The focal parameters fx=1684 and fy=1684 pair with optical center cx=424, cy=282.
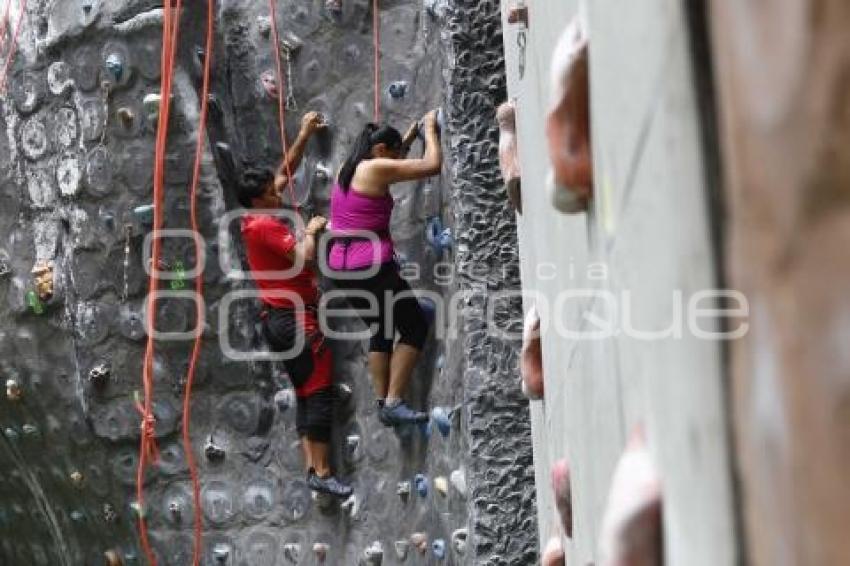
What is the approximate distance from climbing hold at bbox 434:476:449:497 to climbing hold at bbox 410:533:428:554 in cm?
19

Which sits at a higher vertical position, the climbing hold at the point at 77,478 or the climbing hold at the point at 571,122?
the climbing hold at the point at 571,122

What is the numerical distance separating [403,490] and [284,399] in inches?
31.3

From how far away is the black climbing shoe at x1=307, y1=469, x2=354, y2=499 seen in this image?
4871 mm

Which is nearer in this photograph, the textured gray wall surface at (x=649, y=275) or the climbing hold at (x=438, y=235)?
the textured gray wall surface at (x=649, y=275)

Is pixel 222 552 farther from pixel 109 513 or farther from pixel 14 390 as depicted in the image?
pixel 14 390

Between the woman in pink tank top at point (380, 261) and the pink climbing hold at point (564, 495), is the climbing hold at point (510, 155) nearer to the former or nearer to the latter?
the pink climbing hold at point (564, 495)

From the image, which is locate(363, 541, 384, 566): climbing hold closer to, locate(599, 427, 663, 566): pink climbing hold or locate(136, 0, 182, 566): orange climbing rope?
locate(136, 0, 182, 566): orange climbing rope

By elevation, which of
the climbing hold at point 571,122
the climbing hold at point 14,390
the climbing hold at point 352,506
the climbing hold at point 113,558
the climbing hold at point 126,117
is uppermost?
the climbing hold at point 126,117

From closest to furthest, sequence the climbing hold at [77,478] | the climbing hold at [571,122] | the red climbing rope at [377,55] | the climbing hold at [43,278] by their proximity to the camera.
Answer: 1. the climbing hold at [571,122]
2. the red climbing rope at [377,55]
3. the climbing hold at [43,278]
4. the climbing hold at [77,478]

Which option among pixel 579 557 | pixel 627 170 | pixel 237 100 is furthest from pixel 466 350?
pixel 627 170

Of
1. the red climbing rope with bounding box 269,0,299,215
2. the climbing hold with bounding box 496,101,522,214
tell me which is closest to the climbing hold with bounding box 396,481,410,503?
the red climbing rope with bounding box 269,0,299,215

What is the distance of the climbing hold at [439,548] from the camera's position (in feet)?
13.6

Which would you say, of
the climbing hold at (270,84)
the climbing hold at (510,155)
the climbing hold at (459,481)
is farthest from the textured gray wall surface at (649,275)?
the climbing hold at (270,84)

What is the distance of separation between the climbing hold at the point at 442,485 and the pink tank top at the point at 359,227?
23.2 inches
